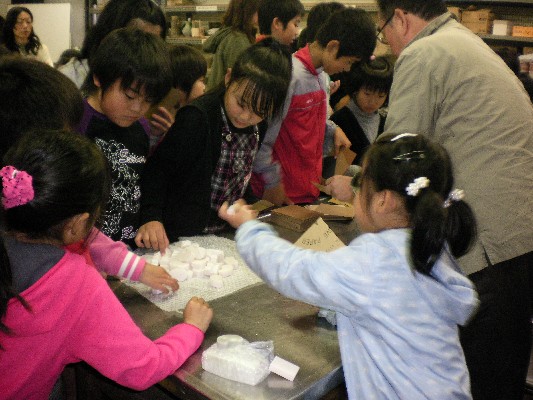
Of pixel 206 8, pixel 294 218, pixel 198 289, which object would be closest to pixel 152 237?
pixel 198 289

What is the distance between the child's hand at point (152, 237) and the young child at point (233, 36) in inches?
78.1

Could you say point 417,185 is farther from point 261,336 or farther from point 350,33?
point 350,33

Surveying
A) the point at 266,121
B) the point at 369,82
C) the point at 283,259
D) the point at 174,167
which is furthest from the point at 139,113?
the point at 369,82

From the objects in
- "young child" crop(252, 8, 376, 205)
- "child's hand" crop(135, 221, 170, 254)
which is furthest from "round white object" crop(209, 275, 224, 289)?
"young child" crop(252, 8, 376, 205)

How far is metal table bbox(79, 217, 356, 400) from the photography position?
3.62 feet

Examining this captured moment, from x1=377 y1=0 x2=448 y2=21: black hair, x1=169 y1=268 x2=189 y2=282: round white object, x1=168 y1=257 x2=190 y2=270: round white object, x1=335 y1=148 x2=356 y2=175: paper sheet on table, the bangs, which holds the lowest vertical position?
x1=169 y1=268 x2=189 y2=282: round white object

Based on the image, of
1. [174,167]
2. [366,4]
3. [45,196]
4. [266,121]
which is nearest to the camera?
[45,196]

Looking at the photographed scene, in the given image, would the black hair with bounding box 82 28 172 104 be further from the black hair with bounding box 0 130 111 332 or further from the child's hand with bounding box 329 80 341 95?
the child's hand with bounding box 329 80 341 95

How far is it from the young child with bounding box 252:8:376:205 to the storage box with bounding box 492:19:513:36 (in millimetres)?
2571

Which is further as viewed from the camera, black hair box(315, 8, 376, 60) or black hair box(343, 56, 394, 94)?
black hair box(343, 56, 394, 94)

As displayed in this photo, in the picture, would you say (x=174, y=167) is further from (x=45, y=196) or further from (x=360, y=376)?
(x=360, y=376)

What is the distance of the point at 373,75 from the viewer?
3098 mm

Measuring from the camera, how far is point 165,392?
1.21 metres

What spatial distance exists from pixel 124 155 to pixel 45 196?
0.70 metres
